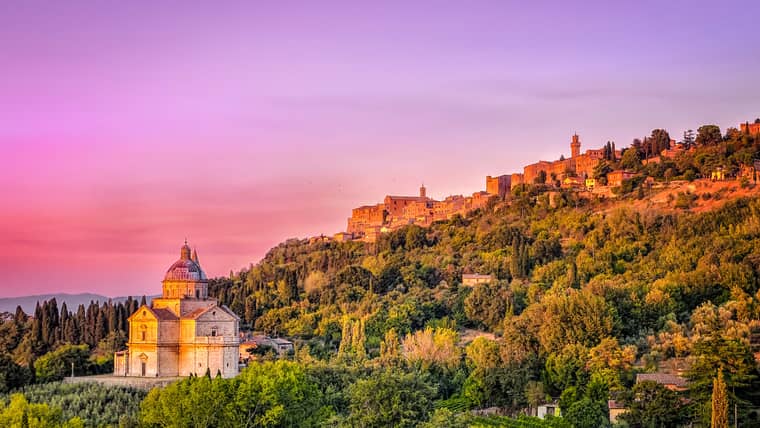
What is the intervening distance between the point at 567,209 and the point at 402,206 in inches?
1114

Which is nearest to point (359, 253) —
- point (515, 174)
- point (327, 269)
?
point (327, 269)

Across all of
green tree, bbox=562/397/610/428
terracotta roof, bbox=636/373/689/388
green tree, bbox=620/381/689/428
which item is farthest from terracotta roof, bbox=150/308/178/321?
green tree, bbox=620/381/689/428

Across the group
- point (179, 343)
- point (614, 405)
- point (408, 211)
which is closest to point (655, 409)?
point (614, 405)

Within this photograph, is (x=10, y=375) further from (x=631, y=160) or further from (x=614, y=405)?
(x=631, y=160)

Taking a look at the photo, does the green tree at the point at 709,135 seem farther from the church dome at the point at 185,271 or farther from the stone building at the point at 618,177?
the church dome at the point at 185,271

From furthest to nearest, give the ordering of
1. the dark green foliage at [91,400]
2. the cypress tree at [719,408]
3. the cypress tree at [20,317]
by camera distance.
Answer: the cypress tree at [20,317]
the dark green foliage at [91,400]
the cypress tree at [719,408]

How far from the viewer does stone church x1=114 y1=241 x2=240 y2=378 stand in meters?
44.3

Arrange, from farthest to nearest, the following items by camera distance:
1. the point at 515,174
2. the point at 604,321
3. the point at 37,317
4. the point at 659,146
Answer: the point at 515,174 < the point at 659,146 < the point at 37,317 < the point at 604,321

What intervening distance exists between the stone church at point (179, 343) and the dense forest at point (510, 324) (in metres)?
2.54

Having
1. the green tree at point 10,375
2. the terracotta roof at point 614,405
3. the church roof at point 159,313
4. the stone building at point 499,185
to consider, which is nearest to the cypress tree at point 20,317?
the church roof at point 159,313

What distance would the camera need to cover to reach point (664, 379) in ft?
120

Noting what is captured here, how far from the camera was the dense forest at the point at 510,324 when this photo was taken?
110 feet

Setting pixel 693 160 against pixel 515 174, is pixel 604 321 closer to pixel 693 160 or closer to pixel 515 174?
pixel 693 160

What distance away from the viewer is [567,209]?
70.3 meters
